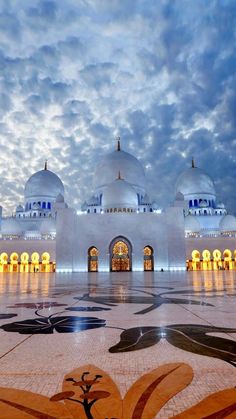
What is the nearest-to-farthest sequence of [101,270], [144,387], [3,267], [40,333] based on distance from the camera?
[144,387], [40,333], [101,270], [3,267]

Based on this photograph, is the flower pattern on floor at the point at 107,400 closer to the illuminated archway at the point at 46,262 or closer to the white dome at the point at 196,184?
the illuminated archway at the point at 46,262

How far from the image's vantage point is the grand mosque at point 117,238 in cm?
2147

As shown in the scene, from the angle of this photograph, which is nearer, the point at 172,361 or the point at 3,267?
the point at 172,361

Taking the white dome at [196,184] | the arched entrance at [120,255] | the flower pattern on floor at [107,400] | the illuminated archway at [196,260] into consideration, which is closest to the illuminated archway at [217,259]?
the illuminated archway at [196,260]

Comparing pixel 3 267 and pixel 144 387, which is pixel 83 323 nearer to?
pixel 144 387

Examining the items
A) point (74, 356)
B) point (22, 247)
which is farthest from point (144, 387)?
point (22, 247)

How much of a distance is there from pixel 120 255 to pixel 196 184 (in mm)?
15798

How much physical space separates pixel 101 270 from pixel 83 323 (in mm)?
19739

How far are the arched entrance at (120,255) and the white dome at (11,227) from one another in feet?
35.0

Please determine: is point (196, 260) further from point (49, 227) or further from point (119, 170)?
point (49, 227)

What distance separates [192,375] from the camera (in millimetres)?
954

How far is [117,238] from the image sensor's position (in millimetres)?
21891

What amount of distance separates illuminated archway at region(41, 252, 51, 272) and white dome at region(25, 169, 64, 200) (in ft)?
36.0

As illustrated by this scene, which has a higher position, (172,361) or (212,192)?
(212,192)
